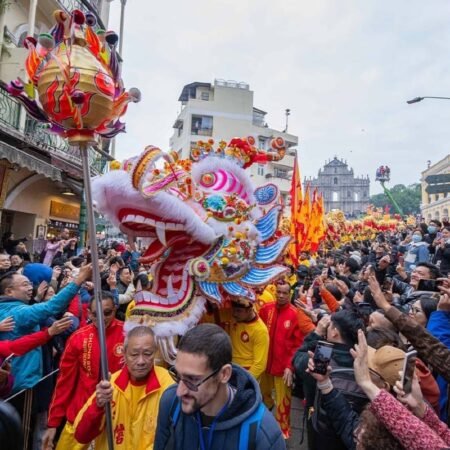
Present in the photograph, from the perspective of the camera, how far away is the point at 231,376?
161 cm

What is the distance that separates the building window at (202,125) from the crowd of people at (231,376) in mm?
26450

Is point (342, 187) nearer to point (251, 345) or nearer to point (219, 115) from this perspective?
point (219, 115)

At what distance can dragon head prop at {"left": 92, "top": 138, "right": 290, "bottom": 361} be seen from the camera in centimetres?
281

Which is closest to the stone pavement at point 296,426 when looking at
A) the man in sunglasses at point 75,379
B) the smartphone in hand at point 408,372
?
the man in sunglasses at point 75,379

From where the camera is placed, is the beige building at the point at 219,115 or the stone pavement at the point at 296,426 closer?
the stone pavement at the point at 296,426

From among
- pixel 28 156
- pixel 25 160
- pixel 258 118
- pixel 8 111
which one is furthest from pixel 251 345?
pixel 258 118

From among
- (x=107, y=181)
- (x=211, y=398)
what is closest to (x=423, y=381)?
(x=211, y=398)

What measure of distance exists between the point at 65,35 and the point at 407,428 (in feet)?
7.83

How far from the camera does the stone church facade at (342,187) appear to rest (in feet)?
245

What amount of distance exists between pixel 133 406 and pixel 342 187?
77.7m

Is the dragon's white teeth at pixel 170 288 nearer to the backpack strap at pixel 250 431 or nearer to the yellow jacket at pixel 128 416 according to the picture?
the yellow jacket at pixel 128 416

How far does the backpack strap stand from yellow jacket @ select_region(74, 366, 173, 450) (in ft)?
2.38

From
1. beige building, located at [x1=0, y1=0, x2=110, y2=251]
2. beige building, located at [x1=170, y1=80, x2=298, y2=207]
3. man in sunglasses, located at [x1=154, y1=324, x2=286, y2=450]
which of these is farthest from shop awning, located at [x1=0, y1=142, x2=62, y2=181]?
beige building, located at [x1=170, y1=80, x2=298, y2=207]

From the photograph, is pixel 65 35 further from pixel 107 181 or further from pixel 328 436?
pixel 328 436
